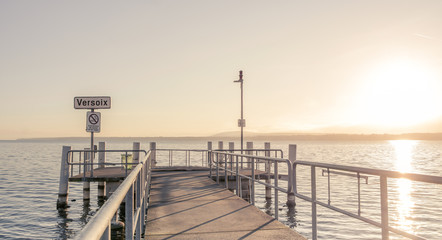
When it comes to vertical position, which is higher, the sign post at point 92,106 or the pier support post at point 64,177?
the sign post at point 92,106

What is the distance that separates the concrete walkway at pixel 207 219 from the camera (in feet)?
19.8

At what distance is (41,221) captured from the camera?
16.4 m

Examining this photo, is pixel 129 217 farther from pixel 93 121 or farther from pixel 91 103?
pixel 91 103

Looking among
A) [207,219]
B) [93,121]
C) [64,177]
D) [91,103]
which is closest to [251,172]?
[93,121]

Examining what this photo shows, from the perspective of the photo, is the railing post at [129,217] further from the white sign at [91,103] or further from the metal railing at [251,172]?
the white sign at [91,103]

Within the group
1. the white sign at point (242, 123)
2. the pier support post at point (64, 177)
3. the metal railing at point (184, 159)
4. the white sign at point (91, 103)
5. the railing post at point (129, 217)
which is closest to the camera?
the railing post at point (129, 217)

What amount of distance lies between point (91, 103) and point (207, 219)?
9.10 metres

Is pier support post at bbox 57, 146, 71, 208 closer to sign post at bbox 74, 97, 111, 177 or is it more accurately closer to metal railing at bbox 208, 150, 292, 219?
sign post at bbox 74, 97, 111, 177

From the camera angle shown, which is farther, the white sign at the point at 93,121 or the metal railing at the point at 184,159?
the metal railing at the point at 184,159

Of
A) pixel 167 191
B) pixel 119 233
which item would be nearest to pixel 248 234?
pixel 167 191

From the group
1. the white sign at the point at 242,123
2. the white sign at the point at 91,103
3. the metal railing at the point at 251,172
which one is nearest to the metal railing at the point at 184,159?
the white sign at the point at 242,123

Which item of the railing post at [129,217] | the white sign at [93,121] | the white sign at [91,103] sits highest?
the white sign at [91,103]

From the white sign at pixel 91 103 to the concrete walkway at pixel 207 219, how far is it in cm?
530

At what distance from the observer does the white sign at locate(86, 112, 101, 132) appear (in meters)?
14.3
